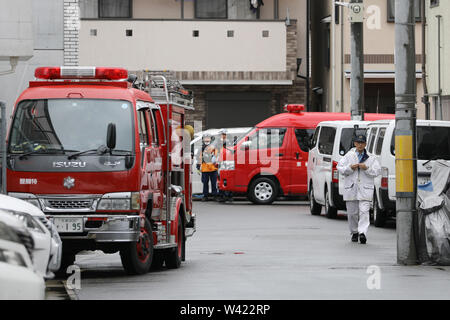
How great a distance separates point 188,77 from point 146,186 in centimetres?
2816

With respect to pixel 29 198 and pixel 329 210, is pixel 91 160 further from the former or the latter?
pixel 329 210

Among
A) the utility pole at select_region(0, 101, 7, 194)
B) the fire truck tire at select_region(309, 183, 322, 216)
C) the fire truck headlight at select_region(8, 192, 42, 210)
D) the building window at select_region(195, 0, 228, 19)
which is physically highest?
the building window at select_region(195, 0, 228, 19)

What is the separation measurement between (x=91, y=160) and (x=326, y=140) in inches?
558

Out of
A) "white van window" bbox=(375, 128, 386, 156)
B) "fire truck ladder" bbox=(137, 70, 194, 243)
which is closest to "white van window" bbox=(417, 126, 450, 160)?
"white van window" bbox=(375, 128, 386, 156)

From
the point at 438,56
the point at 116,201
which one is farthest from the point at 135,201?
the point at 438,56

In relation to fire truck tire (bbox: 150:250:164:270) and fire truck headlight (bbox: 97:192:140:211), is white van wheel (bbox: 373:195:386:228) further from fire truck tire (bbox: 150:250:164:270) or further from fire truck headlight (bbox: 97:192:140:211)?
fire truck headlight (bbox: 97:192:140:211)

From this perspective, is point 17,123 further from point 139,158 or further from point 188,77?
point 188,77

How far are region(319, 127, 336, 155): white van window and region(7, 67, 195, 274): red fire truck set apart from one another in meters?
12.3

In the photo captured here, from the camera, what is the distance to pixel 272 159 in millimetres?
32469

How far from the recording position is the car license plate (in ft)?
45.7

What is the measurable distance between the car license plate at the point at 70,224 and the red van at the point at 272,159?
61.2 feet

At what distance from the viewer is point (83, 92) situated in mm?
14523
